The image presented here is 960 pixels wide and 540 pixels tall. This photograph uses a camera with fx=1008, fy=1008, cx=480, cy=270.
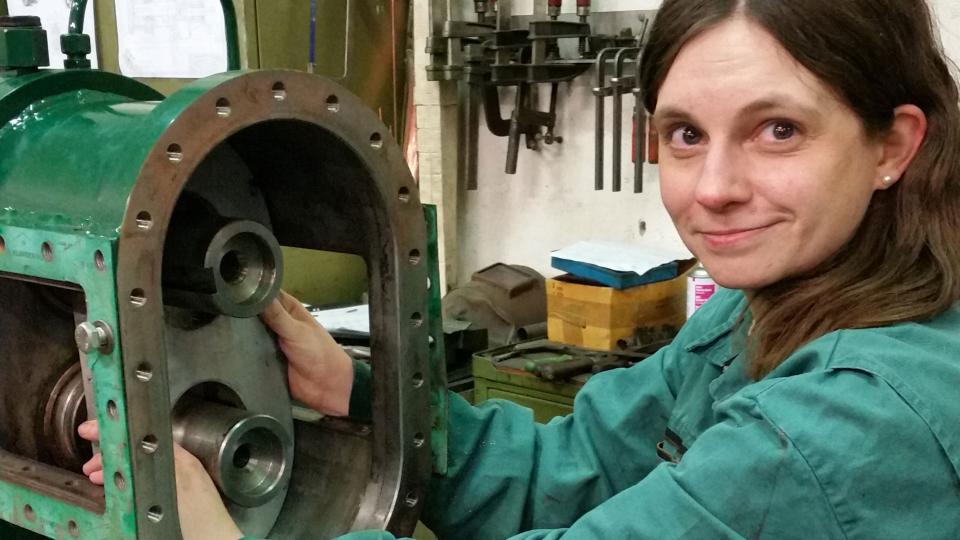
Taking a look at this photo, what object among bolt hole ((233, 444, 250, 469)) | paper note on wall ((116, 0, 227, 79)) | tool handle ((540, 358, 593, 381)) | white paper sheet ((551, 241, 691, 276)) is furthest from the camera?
paper note on wall ((116, 0, 227, 79))

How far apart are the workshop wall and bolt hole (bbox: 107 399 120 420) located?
1.76 m

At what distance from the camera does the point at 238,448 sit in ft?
2.89

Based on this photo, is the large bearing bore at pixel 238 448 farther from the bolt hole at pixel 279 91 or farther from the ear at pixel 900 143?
the ear at pixel 900 143

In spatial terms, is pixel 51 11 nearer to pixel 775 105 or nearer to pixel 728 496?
pixel 775 105

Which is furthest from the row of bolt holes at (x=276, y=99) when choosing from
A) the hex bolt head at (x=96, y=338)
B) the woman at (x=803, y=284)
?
the woman at (x=803, y=284)

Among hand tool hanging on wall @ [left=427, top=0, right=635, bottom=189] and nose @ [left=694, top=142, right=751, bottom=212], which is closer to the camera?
nose @ [left=694, top=142, right=751, bottom=212]

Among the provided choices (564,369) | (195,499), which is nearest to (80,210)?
(195,499)

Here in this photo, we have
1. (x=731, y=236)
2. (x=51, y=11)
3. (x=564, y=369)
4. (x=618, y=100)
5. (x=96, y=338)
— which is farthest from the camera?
(x=51, y=11)

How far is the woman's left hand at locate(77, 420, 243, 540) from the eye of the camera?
795 mm

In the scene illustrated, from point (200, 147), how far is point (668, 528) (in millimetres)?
449

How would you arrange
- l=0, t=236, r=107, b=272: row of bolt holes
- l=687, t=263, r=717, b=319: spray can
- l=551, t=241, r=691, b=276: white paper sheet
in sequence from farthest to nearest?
l=551, t=241, r=691, b=276: white paper sheet → l=687, t=263, r=717, b=319: spray can → l=0, t=236, r=107, b=272: row of bolt holes

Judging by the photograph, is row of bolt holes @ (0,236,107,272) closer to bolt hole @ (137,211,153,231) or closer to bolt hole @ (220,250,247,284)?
bolt hole @ (137,211,153,231)

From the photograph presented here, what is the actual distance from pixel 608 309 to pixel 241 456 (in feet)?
4.11

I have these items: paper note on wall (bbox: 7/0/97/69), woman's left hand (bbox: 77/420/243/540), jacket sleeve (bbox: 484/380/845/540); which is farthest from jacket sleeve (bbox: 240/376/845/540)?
paper note on wall (bbox: 7/0/97/69)
